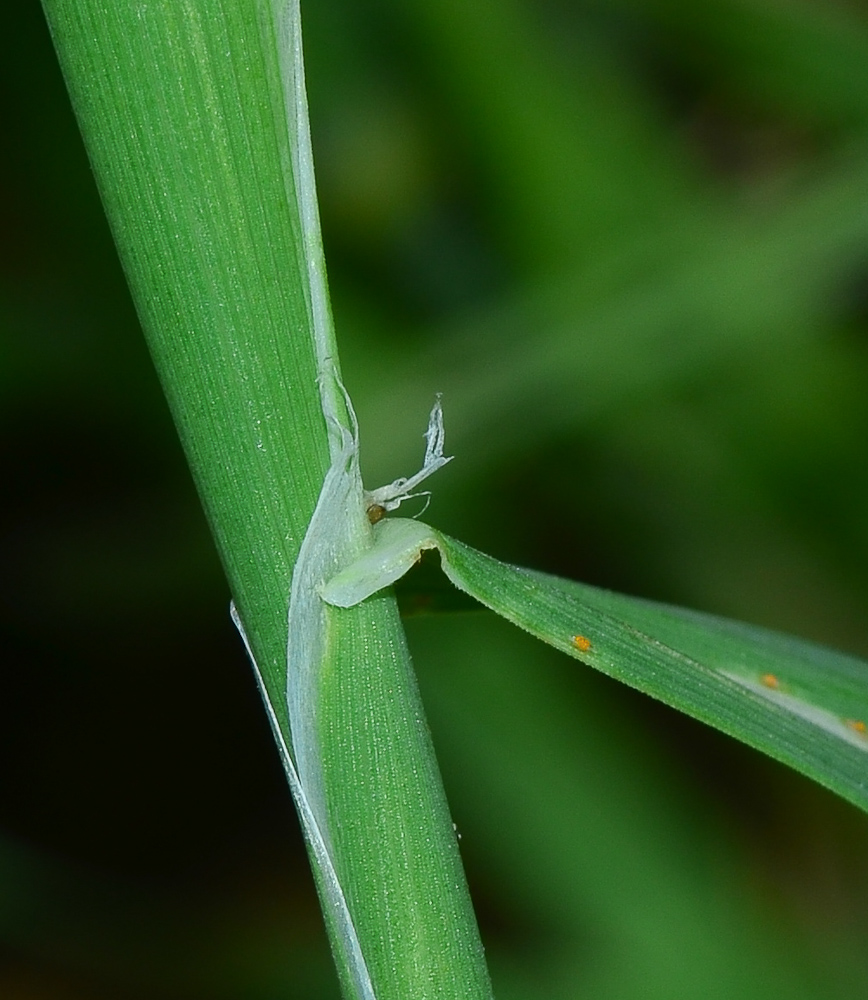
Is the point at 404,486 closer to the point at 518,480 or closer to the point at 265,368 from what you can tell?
the point at 265,368

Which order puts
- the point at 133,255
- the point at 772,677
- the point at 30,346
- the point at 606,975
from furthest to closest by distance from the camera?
the point at 30,346, the point at 606,975, the point at 772,677, the point at 133,255

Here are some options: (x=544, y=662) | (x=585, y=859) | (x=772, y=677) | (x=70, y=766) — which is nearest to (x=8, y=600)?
(x=70, y=766)

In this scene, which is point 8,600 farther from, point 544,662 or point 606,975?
point 606,975

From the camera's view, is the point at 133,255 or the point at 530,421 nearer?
the point at 133,255

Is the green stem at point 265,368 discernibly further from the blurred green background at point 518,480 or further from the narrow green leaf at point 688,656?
the blurred green background at point 518,480

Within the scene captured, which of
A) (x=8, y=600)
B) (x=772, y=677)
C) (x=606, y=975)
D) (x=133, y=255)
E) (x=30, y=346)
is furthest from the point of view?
(x=8, y=600)

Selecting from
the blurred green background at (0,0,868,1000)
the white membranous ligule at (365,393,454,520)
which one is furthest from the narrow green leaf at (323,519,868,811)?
the blurred green background at (0,0,868,1000)
